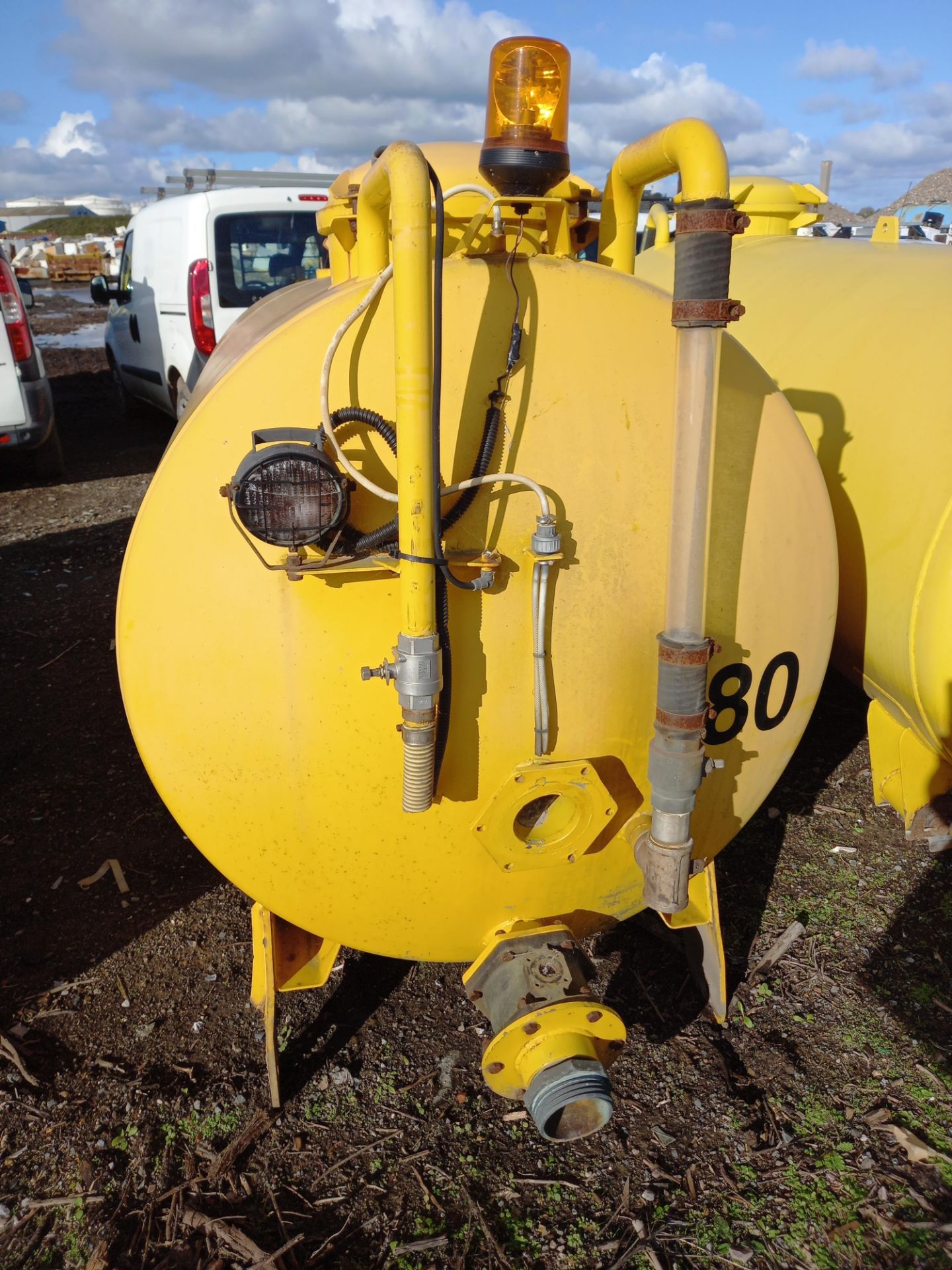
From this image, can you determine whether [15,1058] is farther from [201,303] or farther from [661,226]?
[201,303]

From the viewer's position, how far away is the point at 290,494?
4.92ft

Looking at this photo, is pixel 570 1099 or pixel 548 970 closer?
pixel 570 1099

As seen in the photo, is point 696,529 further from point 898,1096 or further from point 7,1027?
point 7,1027

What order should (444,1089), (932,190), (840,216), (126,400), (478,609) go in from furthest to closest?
1. (932,190)
2. (840,216)
3. (126,400)
4. (444,1089)
5. (478,609)

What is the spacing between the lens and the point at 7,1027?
2432 mm

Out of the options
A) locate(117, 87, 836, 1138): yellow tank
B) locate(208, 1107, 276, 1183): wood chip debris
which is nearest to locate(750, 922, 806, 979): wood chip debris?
locate(117, 87, 836, 1138): yellow tank

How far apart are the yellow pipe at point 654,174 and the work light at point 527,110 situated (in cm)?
19

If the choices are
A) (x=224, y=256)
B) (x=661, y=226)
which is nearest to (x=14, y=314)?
(x=224, y=256)

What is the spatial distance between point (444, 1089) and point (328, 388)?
5.91 ft

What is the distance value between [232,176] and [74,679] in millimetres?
6500

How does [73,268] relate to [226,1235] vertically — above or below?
above

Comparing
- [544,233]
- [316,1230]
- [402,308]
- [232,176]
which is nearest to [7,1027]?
[316,1230]

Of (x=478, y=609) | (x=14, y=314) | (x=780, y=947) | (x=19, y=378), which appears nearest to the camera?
(x=478, y=609)

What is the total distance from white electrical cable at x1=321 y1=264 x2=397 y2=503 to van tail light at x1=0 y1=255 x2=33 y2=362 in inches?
226
